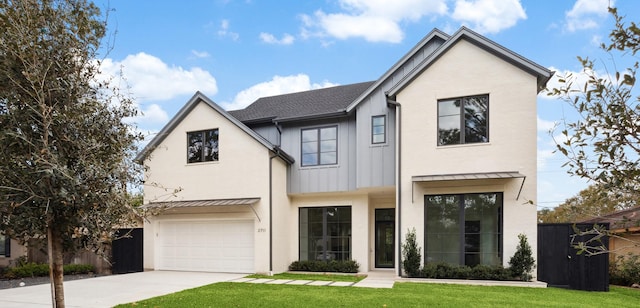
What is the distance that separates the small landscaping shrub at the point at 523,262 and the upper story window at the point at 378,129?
5.38 m

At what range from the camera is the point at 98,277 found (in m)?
13.5

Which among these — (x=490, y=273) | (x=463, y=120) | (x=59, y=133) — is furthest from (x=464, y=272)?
(x=59, y=133)

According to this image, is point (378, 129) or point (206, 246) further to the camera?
point (206, 246)

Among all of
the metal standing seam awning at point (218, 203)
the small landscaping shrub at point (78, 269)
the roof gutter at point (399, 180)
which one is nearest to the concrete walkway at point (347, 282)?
the roof gutter at point (399, 180)

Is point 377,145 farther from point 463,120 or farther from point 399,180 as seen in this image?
point 463,120

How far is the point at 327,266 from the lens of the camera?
14.4m

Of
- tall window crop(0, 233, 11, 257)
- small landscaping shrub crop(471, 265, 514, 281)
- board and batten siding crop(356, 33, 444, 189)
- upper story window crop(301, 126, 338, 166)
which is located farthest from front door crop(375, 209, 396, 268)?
tall window crop(0, 233, 11, 257)

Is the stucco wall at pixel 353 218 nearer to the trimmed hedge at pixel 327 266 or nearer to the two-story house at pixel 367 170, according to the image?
the two-story house at pixel 367 170

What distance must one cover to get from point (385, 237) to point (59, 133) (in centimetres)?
1243

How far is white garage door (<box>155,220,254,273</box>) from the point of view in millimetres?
14578

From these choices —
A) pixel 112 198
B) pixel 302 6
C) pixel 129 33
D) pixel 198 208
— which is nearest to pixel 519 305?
pixel 112 198

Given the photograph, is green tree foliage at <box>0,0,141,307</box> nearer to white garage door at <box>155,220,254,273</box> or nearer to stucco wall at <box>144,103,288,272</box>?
stucco wall at <box>144,103,288,272</box>

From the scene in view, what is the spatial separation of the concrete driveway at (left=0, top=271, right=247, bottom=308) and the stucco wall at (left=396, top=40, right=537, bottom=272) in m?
7.15

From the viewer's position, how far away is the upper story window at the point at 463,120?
40.2 feet
